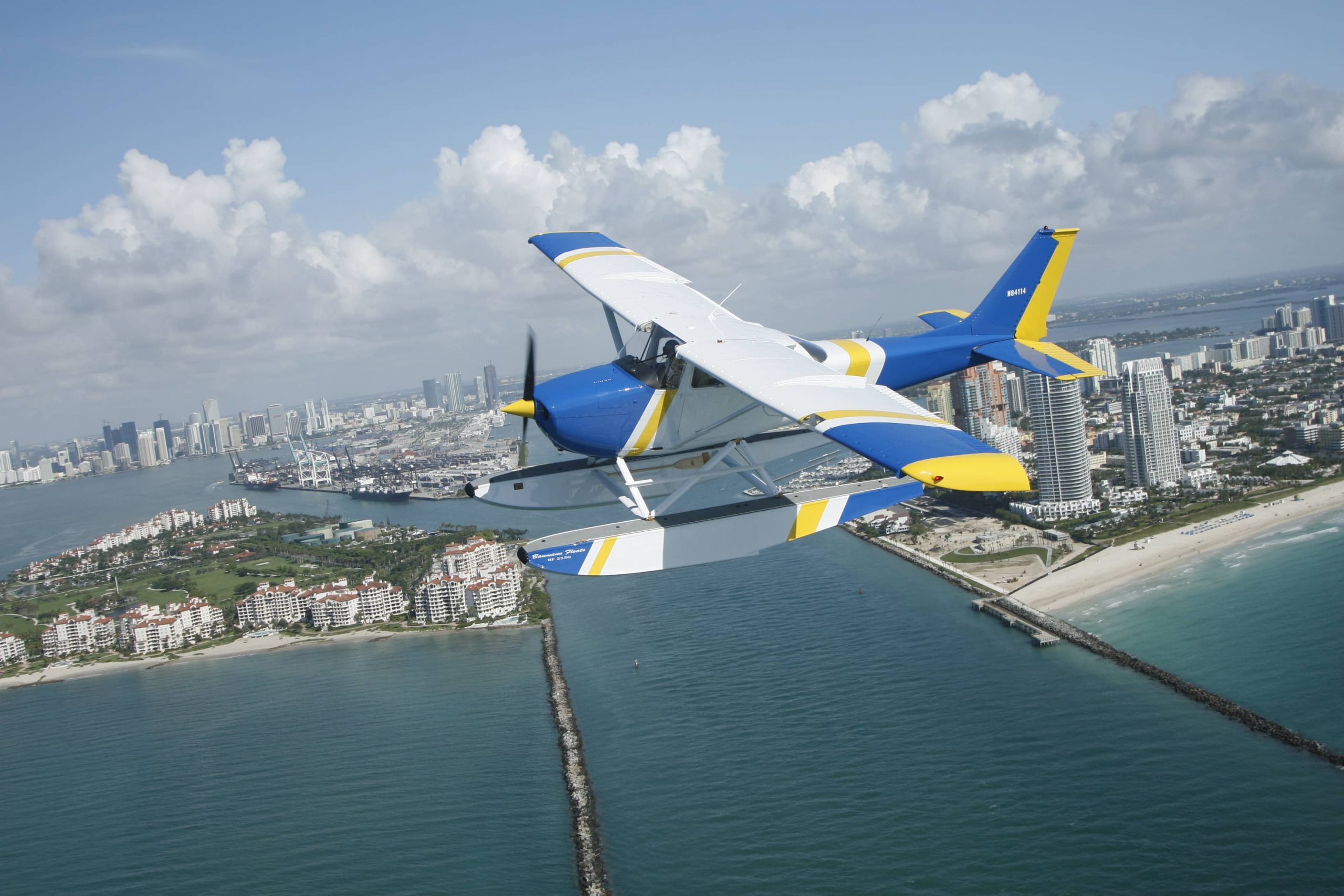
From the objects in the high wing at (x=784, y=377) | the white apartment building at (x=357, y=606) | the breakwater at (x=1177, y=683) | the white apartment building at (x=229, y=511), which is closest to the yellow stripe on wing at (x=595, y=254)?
the high wing at (x=784, y=377)

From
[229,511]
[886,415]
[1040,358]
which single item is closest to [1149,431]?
[1040,358]

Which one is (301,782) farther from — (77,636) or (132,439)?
(132,439)

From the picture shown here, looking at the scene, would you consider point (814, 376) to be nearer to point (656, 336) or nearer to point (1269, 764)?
point (656, 336)

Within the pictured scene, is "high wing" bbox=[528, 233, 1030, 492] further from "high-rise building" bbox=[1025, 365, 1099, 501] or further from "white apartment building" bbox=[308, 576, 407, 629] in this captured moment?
"high-rise building" bbox=[1025, 365, 1099, 501]

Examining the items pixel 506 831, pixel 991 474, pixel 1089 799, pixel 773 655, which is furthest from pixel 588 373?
pixel 773 655

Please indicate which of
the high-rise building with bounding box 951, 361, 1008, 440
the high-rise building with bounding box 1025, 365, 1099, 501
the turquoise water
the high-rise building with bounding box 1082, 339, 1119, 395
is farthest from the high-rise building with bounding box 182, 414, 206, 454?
the high-rise building with bounding box 1025, 365, 1099, 501
